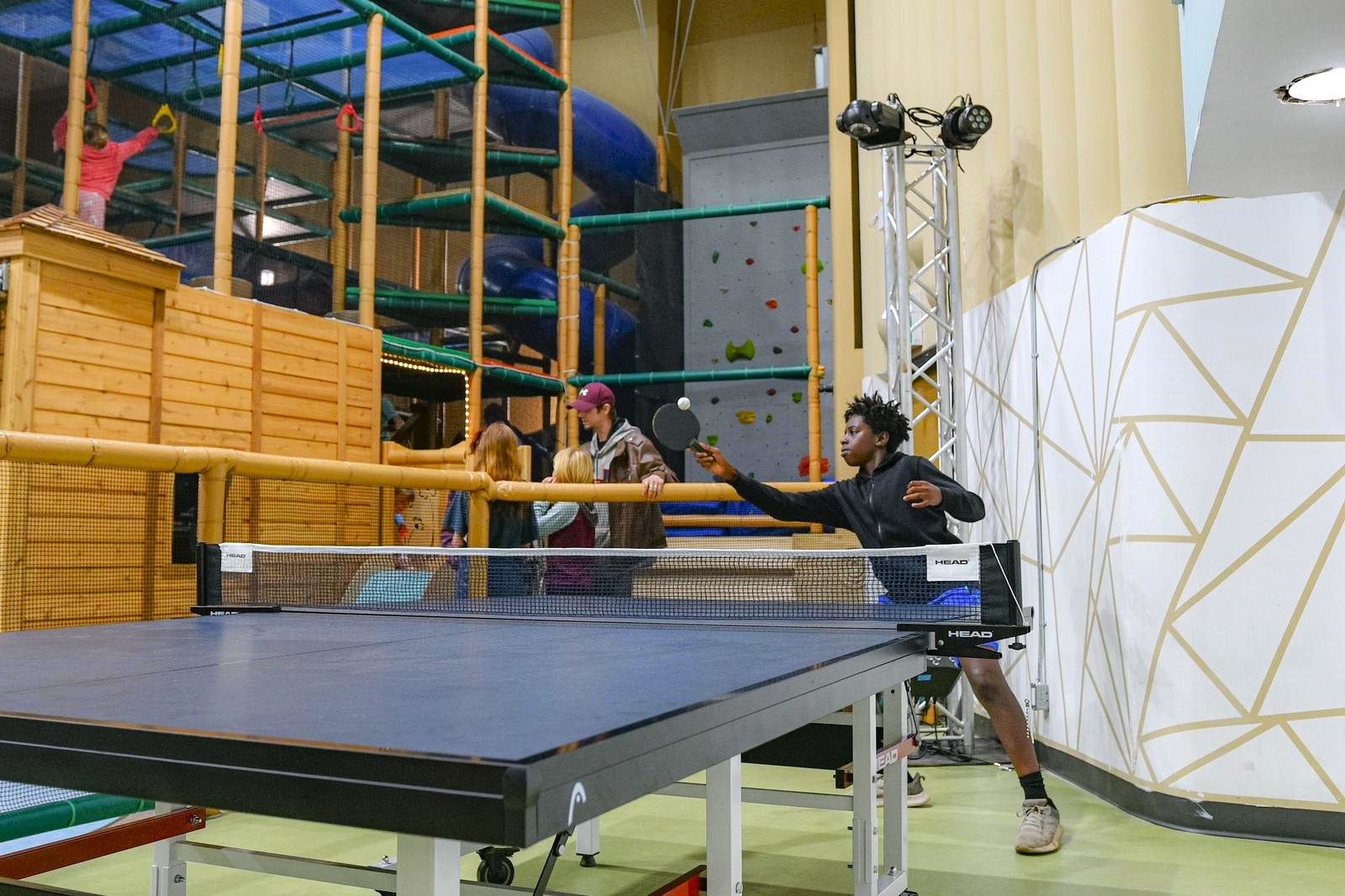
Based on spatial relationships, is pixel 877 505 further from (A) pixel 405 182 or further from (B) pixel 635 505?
(A) pixel 405 182

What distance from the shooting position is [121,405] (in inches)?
265

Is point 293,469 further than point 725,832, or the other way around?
point 293,469

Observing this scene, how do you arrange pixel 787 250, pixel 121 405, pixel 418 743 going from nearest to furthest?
pixel 418 743 < pixel 121 405 < pixel 787 250

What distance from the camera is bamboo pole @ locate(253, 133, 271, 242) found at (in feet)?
30.1

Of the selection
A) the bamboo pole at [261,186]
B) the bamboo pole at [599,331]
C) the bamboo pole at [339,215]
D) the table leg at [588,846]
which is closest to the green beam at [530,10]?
the bamboo pole at [339,215]

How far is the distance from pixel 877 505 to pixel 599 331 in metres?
8.21

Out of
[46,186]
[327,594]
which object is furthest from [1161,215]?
[46,186]

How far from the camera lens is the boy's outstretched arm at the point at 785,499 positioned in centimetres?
407

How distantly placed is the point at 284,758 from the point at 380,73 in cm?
1036

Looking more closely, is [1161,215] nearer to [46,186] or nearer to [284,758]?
[284,758]

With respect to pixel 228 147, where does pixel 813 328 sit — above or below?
below

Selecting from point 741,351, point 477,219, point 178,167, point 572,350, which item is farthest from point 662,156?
point 178,167

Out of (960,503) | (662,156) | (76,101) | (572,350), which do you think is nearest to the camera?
(960,503)

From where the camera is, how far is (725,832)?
1899 mm
